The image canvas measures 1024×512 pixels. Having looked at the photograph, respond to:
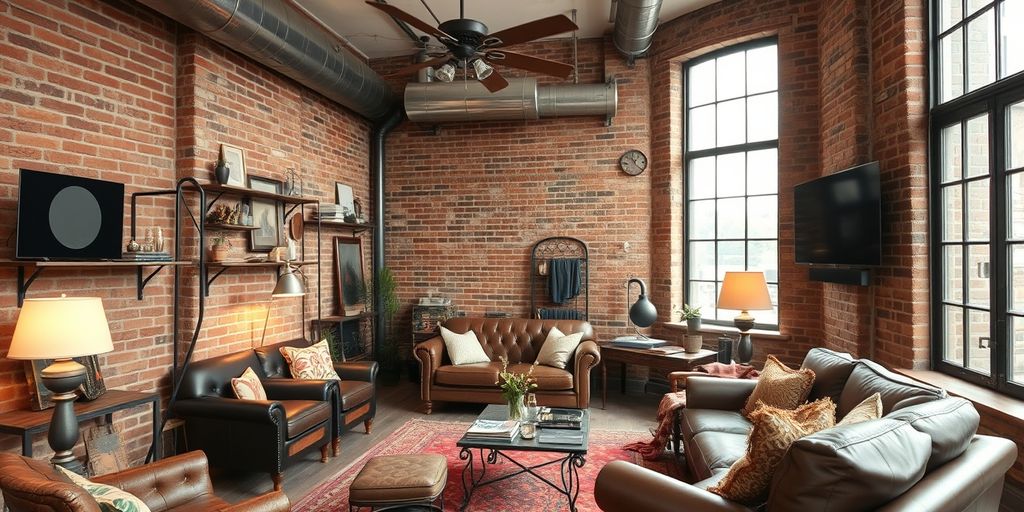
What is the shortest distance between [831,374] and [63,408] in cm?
400

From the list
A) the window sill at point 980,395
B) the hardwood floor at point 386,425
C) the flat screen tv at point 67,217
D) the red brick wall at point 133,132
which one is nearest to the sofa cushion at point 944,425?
the window sill at point 980,395

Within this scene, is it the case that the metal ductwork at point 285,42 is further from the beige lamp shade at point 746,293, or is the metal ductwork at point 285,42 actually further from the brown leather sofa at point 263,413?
the beige lamp shade at point 746,293

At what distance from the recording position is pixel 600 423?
4637mm

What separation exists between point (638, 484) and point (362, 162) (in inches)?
212

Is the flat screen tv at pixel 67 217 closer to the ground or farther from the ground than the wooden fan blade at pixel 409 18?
closer to the ground

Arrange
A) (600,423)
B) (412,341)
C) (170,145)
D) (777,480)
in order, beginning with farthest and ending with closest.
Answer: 1. (412,341)
2. (600,423)
3. (170,145)
4. (777,480)

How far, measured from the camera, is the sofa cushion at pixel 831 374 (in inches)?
115

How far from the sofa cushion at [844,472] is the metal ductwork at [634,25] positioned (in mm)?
3923

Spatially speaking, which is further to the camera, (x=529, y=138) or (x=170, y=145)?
(x=529, y=138)

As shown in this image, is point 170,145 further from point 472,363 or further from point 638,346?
point 638,346

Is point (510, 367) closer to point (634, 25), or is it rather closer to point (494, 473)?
point (494, 473)

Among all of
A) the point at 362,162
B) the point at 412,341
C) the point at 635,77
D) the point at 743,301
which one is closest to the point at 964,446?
the point at 743,301

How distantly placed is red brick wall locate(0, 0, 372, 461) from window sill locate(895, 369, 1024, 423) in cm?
488

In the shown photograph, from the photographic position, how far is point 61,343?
2.39 meters
